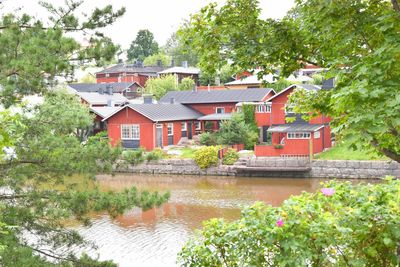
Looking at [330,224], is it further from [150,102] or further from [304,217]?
[150,102]

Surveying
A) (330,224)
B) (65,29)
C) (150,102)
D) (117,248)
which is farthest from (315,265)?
(150,102)

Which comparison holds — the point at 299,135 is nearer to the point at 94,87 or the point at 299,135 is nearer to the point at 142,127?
the point at 142,127

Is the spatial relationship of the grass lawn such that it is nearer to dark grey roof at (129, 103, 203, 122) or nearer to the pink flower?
dark grey roof at (129, 103, 203, 122)

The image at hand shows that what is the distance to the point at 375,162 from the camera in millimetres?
25031

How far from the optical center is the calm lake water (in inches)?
549

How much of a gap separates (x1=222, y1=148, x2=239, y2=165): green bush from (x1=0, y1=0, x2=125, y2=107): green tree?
20260mm

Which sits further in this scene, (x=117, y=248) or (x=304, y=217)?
(x=117, y=248)

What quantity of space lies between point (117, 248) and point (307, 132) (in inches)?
619

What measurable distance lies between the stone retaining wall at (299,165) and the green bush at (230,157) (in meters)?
0.50

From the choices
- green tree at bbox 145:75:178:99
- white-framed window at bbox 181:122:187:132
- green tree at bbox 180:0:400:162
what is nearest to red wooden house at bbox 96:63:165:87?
green tree at bbox 145:75:178:99

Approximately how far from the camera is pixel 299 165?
2653 cm

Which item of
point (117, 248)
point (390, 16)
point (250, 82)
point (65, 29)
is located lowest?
point (117, 248)

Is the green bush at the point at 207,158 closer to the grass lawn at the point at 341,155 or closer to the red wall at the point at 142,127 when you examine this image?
the red wall at the point at 142,127

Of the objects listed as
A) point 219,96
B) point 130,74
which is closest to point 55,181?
point 219,96
